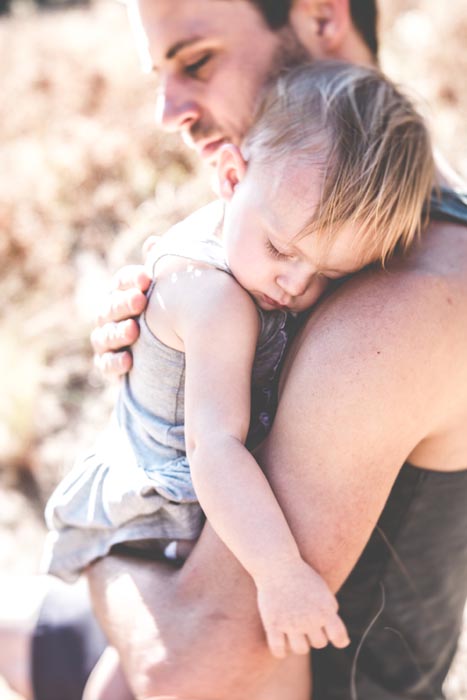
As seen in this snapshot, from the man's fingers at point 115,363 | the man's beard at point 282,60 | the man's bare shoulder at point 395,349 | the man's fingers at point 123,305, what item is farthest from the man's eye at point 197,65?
the man's bare shoulder at point 395,349

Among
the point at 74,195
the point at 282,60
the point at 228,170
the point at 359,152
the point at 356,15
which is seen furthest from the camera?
the point at 74,195

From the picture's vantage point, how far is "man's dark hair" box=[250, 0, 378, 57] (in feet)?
7.14

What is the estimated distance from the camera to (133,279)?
173 centimetres

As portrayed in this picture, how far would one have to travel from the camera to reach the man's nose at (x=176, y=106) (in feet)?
7.23

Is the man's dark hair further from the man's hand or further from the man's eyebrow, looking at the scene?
the man's hand

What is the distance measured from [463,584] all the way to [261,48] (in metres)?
1.56

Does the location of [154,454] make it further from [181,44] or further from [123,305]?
[181,44]

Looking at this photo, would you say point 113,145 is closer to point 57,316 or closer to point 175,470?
point 57,316

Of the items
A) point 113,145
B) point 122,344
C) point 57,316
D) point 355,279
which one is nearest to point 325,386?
point 355,279

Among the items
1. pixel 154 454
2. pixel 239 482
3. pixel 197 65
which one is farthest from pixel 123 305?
pixel 197 65

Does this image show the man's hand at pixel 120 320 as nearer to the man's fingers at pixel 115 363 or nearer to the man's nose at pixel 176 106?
the man's fingers at pixel 115 363

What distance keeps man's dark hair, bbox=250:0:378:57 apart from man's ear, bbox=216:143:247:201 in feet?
2.18

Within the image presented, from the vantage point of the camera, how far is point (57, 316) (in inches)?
207

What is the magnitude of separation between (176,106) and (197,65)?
0.14 metres
